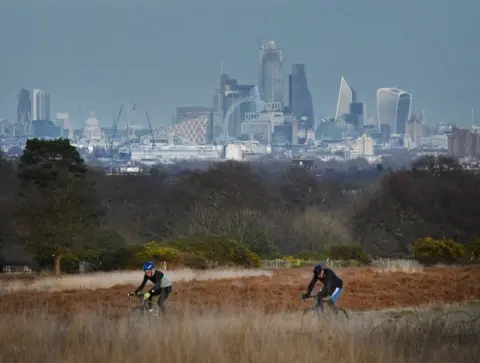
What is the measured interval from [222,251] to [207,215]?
18.5 meters

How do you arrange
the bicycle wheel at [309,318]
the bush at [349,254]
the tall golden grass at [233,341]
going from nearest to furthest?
Answer: 1. the tall golden grass at [233,341]
2. the bicycle wheel at [309,318]
3. the bush at [349,254]

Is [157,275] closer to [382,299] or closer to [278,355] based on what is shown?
[278,355]

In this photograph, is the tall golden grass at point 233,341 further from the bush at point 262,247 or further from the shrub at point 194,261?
the bush at point 262,247

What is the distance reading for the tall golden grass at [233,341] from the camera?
33.4 feet

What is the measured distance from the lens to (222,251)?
41812mm

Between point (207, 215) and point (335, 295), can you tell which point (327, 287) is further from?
point (207, 215)

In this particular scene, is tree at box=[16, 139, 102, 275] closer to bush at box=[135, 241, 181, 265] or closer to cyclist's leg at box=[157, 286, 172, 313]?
bush at box=[135, 241, 181, 265]

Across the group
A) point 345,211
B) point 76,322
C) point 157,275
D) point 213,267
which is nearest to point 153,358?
point 76,322

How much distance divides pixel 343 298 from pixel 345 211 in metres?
50.6

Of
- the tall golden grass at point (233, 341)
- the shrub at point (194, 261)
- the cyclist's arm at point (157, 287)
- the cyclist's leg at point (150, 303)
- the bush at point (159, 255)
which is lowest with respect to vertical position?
the shrub at point (194, 261)

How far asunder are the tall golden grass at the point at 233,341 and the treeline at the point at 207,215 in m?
26.2

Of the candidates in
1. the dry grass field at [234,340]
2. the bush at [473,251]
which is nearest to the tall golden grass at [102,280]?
the bush at [473,251]

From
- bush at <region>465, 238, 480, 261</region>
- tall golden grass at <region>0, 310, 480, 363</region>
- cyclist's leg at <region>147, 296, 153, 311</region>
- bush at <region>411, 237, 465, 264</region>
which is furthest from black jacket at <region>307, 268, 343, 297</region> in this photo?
bush at <region>411, 237, 465, 264</region>

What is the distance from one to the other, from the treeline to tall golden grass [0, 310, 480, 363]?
85.8ft
